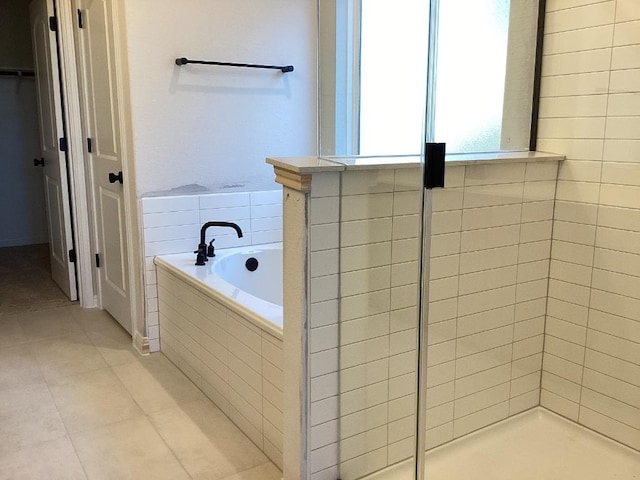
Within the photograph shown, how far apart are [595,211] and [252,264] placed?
5.30ft

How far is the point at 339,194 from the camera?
1626 mm

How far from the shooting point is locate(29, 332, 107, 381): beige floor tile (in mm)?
2684

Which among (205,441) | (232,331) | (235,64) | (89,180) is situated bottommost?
(205,441)

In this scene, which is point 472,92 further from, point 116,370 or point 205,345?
point 116,370

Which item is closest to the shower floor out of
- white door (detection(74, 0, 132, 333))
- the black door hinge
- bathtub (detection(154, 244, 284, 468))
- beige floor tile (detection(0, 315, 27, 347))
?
bathtub (detection(154, 244, 284, 468))

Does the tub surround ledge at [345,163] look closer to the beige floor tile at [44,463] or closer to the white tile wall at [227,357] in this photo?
the white tile wall at [227,357]

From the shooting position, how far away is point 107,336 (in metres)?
3.11

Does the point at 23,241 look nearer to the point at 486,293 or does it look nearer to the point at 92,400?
the point at 92,400

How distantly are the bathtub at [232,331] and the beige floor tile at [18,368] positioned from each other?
0.59m

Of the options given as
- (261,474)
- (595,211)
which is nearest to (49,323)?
(261,474)

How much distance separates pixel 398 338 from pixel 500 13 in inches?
48.2

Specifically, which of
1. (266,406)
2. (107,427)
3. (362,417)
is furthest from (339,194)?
(107,427)

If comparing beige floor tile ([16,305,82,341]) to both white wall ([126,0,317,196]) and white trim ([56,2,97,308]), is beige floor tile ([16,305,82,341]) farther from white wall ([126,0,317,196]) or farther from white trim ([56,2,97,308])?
white wall ([126,0,317,196])

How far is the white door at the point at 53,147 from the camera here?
11.2 ft
